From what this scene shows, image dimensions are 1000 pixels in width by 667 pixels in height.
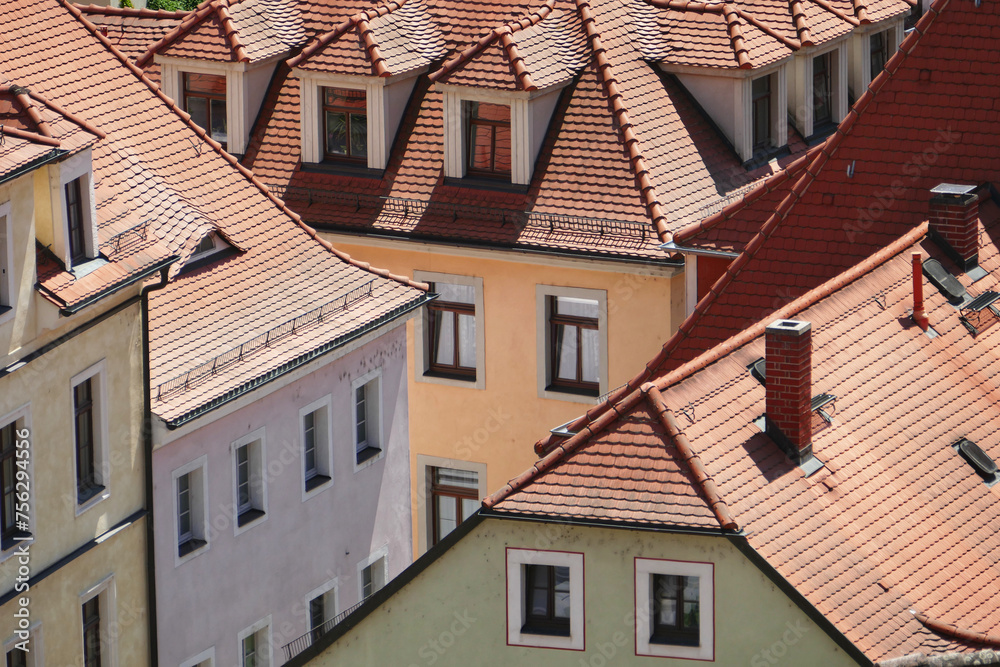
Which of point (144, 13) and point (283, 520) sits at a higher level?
point (144, 13)

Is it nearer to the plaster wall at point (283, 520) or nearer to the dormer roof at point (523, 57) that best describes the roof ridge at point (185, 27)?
the dormer roof at point (523, 57)

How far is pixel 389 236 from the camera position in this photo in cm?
6394

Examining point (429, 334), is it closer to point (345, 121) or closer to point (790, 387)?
point (345, 121)

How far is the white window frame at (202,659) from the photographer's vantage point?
53.0 meters

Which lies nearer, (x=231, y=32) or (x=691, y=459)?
(x=691, y=459)

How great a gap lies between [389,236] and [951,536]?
67.0 ft

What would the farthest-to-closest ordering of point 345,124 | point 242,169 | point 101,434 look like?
1. point 345,124
2. point 242,169
3. point 101,434

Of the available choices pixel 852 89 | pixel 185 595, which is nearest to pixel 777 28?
pixel 852 89

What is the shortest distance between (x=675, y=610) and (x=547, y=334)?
1881 centimetres

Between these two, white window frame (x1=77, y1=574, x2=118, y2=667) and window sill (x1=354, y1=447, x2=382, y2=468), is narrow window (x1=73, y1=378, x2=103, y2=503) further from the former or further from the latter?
window sill (x1=354, y1=447, x2=382, y2=468)

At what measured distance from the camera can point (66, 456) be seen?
4941cm

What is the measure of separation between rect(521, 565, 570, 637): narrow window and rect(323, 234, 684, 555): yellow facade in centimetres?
1663

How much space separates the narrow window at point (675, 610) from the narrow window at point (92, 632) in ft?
36.4

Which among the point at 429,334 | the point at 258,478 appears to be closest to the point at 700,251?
the point at 429,334
